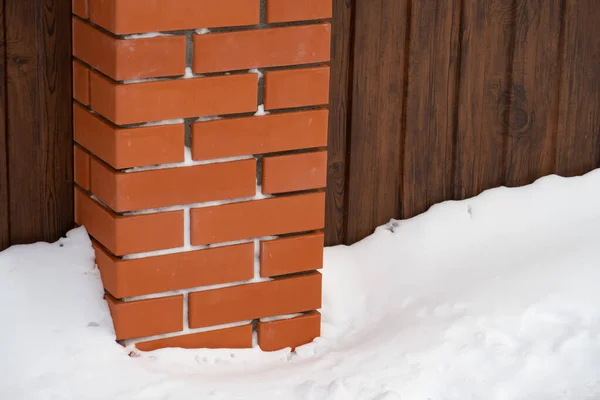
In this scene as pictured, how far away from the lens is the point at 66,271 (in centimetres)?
272

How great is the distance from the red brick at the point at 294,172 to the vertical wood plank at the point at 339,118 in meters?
0.28

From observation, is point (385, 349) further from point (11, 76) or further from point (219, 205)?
point (11, 76)

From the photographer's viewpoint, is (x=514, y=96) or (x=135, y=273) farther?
(x=514, y=96)

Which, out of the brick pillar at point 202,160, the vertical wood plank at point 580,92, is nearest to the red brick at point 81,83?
the brick pillar at point 202,160

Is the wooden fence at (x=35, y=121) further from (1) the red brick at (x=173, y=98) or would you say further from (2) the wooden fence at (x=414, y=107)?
(1) the red brick at (x=173, y=98)

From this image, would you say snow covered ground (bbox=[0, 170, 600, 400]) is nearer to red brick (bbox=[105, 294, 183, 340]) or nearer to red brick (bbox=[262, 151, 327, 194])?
red brick (bbox=[105, 294, 183, 340])

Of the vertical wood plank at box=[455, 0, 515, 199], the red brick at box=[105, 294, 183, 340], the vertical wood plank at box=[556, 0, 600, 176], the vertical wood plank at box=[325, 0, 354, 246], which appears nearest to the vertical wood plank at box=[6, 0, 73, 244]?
the red brick at box=[105, 294, 183, 340]

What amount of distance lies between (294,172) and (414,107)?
0.58 meters

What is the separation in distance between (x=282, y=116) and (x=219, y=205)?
27cm

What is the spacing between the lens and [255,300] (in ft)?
9.15

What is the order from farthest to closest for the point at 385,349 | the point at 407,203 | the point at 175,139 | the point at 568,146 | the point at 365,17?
the point at 568,146 < the point at 407,203 < the point at 365,17 < the point at 385,349 < the point at 175,139

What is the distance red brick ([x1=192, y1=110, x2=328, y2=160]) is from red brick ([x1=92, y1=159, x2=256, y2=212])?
0.04 meters

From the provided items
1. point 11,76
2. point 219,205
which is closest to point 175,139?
point 219,205

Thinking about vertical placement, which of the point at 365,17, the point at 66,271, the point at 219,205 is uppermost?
the point at 365,17
